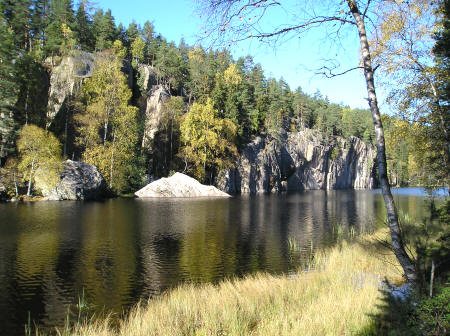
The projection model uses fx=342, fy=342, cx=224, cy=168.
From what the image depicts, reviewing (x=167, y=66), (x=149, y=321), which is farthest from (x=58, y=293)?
(x=167, y=66)

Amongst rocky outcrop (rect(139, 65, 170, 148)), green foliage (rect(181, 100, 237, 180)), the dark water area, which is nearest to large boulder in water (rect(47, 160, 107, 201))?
the dark water area

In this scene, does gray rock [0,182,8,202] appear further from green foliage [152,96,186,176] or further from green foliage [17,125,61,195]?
green foliage [152,96,186,176]

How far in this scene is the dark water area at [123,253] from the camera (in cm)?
1083

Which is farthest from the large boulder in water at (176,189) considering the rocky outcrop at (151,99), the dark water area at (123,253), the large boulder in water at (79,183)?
the dark water area at (123,253)

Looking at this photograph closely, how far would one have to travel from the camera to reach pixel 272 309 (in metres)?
7.72

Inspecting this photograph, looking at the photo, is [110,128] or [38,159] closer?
[38,159]

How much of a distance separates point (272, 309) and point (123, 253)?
10.3 meters

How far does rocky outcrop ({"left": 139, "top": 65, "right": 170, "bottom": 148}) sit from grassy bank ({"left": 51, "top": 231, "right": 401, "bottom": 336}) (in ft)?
167

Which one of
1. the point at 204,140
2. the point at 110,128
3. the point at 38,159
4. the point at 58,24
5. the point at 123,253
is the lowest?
the point at 123,253

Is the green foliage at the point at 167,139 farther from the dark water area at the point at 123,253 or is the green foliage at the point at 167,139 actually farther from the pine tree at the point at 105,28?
the dark water area at the point at 123,253

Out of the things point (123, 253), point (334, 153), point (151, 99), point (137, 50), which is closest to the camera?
point (123, 253)

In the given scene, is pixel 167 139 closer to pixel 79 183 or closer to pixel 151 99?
pixel 151 99

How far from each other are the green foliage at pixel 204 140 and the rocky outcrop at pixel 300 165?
4226 millimetres

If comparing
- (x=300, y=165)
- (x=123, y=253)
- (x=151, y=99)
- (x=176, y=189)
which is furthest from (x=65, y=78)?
(x=300, y=165)
